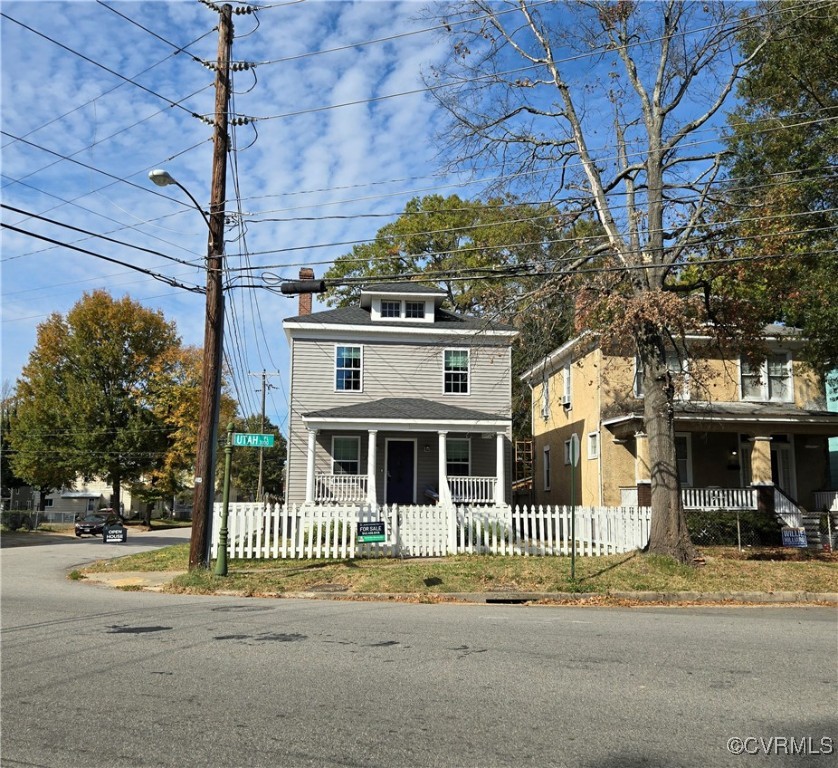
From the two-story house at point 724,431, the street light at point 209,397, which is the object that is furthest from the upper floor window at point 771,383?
the street light at point 209,397

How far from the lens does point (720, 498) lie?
22.8m

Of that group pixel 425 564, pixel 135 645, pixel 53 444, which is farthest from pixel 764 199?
pixel 53 444

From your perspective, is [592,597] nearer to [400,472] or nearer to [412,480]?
[412,480]

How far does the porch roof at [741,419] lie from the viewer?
22.8 meters

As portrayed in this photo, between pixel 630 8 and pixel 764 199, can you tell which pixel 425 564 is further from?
pixel 630 8

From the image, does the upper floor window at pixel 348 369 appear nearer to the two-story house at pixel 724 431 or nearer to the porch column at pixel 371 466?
the porch column at pixel 371 466

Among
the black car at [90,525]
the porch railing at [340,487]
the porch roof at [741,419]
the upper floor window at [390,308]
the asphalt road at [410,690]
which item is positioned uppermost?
the upper floor window at [390,308]

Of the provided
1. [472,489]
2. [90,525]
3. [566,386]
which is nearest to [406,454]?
[472,489]

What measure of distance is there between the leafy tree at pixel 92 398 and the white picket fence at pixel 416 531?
102 ft

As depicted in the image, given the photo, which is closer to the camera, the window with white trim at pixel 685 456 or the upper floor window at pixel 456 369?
the window with white trim at pixel 685 456

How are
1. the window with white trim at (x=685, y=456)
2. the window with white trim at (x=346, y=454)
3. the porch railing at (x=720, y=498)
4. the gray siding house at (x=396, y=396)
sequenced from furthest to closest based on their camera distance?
the window with white trim at (x=346, y=454) → the window with white trim at (x=685, y=456) → the gray siding house at (x=396, y=396) → the porch railing at (x=720, y=498)

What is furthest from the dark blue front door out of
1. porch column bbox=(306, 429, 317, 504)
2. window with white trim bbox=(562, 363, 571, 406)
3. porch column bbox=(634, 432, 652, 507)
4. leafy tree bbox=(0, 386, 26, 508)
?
leafy tree bbox=(0, 386, 26, 508)

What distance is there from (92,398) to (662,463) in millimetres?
40046

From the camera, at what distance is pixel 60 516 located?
50406mm
